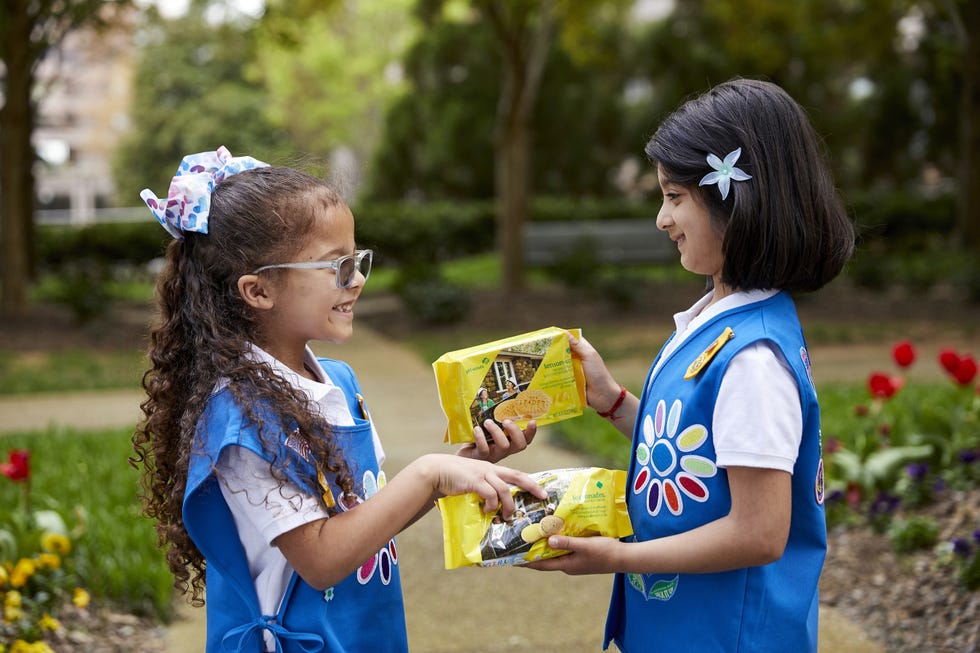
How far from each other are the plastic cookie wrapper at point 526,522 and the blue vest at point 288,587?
25 cm

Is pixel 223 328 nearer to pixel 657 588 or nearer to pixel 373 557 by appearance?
pixel 373 557

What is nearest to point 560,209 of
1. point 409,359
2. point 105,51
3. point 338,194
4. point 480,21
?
point 480,21

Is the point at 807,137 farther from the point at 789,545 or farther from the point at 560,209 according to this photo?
the point at 560,209

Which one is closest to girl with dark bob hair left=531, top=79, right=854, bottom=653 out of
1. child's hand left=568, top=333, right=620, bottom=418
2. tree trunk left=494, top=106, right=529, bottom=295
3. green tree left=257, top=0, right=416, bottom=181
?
child's hand left=568, top=333, right=620, bottom=418

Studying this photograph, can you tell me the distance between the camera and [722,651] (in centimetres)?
178

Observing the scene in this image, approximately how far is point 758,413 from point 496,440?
50 cm

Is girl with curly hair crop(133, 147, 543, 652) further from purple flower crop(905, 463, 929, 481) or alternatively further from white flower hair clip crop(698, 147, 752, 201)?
purple flower crop(905, 463, 929, 481)

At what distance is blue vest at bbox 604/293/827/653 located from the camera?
1.76 m

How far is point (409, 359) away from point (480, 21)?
1250 centimetres

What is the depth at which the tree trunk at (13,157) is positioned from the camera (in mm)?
11242

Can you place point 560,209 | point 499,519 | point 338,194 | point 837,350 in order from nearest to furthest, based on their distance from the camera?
1. point 499,519
2. point 338,194
3. point 837,350
4. point 560,209

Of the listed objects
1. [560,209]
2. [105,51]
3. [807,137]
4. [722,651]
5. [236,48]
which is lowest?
[722,651]

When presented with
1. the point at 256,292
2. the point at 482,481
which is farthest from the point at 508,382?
the point at 256,292

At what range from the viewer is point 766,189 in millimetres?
1767
